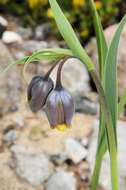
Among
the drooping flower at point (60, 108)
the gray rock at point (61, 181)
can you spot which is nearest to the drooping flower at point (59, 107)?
the drooping flower at point (60, 108)

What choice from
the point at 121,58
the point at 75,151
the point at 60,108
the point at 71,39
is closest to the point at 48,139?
the point at 75,151

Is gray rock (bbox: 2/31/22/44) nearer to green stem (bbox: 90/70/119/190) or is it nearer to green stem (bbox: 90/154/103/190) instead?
green stem (bbox: 90/154/103/190)

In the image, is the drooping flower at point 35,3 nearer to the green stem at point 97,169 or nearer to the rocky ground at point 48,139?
the rocky ground at point 48,139

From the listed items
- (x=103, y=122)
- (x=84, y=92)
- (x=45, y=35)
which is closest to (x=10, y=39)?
(x=45, y=35)

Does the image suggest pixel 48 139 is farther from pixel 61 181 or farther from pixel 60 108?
pixel 60 108

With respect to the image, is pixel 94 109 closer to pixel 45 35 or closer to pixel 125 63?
pixel 125 63

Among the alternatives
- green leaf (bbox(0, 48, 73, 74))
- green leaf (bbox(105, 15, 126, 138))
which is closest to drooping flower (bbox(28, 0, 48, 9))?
green leaf (bbox(105, 15, 126, 138))
